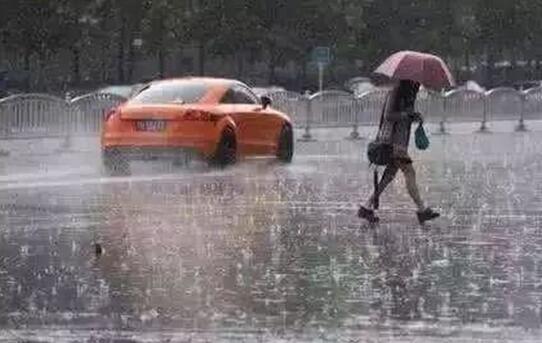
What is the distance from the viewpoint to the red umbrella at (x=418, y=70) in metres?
12.5

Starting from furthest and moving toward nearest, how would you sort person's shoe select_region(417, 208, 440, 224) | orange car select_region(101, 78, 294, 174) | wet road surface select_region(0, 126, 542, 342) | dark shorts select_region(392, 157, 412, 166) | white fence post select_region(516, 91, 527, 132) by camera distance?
1. white fence post select_region(516, 91, 527, 132)
2. orange car select_region(101, 78, 294, 174)
3. dark shorts select_region(392, 157, 412, 166)
4. person's shoe select_region(417, 208, 440, 224)
5. wet road surface select_region(0, 126, 542, 342)

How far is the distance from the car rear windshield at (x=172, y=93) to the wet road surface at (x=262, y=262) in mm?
1926

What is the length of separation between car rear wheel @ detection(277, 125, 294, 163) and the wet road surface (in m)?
3.96

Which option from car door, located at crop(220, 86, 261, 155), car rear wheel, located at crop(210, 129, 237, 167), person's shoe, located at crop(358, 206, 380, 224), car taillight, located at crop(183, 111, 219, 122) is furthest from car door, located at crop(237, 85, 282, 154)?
person's shoe, located at crop(358, 206, 380, 224)

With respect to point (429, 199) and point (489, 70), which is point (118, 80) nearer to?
point (489, 70)

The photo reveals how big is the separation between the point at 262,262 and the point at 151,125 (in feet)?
31.9

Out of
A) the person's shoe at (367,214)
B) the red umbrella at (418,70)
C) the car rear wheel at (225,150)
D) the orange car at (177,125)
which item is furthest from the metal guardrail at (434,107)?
the person's shoe at (367,214)

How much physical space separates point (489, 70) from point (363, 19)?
16286 mm

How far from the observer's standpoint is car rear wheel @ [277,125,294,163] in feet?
72.7

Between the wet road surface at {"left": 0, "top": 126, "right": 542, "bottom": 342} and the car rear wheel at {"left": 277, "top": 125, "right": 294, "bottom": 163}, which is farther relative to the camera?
the car rear wheel at {"left": 277, "top": 125, "right": 294, "bottom": 163}

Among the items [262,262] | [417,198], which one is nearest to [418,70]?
[417,198]

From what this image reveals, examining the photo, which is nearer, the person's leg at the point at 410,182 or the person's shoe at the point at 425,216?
the person's shoe at the point at 425,216

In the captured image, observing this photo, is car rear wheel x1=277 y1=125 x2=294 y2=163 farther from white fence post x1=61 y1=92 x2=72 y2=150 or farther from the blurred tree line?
the blurred tree line

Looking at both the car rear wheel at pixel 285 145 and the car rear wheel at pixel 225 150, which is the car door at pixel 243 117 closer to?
the car rear wheel at pixel 225 150
